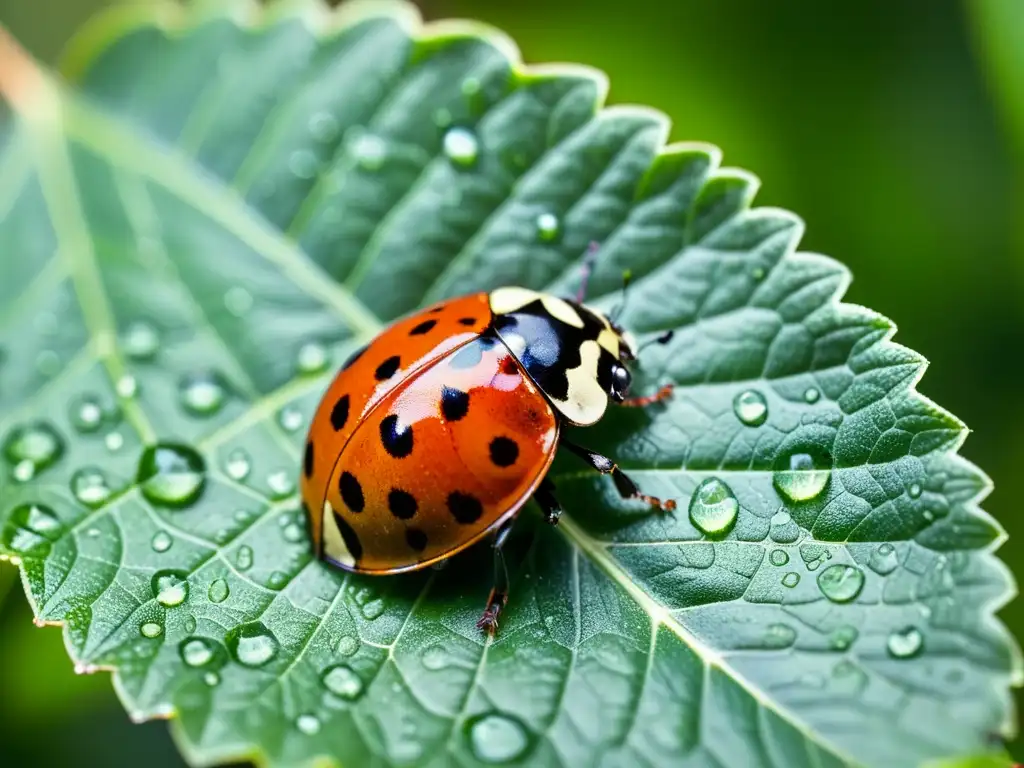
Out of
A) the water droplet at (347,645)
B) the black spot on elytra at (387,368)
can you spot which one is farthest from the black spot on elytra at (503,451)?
the water droplet at (347,645)

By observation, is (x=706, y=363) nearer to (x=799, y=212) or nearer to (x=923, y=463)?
(x=923, y=463)

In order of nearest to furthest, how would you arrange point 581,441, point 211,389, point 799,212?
point 581,441
point 211,389
point 799,212

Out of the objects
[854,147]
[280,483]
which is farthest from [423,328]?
[854,147]

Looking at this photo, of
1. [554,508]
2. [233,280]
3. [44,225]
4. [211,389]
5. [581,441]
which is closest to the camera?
[554,508]

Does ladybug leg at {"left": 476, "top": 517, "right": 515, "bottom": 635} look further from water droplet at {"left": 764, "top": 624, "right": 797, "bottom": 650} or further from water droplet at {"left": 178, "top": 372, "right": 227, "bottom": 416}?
water droplet at {"left": 178, "top": 372, "right": 227, "bottom": 416}

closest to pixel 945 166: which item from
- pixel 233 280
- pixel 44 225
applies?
pixel 233 280

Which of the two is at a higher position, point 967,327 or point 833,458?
point 967,327

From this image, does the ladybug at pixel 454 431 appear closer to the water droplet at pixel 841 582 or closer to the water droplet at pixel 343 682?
the water droplet at pixel 343 682

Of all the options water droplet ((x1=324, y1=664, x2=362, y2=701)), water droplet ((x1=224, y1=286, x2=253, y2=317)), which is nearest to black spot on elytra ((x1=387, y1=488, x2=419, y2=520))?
water droplet ((x1=324, y1=664, x2=362, y2=701))
